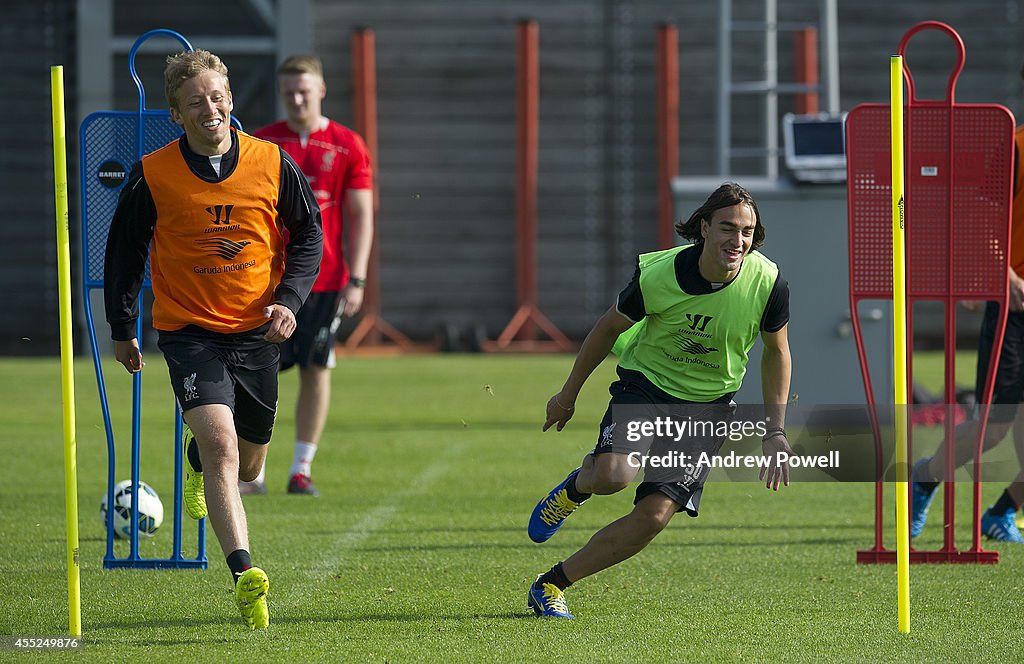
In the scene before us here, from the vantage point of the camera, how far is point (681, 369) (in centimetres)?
510

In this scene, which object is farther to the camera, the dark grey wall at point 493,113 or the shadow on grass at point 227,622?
the dark grey wall at point 493,113

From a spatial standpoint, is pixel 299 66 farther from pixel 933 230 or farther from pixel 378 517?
pixel 933 230

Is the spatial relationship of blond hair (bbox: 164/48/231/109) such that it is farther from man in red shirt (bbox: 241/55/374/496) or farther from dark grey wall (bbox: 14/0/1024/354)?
dark grey wall (bbox: 14/0/1024/354)

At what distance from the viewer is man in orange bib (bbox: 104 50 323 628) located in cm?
495

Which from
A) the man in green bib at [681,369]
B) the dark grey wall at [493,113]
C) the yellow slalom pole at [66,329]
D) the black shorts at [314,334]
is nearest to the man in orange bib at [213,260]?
the yellow slalom pole at [66,329]

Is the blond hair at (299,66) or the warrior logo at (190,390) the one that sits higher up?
the blond hair at (299,66)

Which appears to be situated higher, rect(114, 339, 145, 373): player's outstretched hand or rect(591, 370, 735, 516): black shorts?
rect(114, 339, 145, 373): player's outstretched hand

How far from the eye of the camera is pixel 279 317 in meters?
5.10

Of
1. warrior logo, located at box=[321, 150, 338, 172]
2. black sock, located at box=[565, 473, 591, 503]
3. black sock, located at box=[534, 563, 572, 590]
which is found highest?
warrior logo, located at box=[321, 150, 338, 172]

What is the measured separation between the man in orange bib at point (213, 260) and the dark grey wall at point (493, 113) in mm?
15511

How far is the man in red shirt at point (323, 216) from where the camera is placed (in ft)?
26.2

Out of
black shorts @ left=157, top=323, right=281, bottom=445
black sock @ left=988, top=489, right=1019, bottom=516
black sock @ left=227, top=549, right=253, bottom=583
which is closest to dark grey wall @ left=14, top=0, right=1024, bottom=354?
black sock @ left=988, top=489, right=1019, bottom=516

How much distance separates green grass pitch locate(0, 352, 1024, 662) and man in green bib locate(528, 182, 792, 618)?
1.09 ft

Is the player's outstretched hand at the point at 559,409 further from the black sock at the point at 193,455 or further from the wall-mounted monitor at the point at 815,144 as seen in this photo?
the wall-mounted monitor at the point at 815,144
